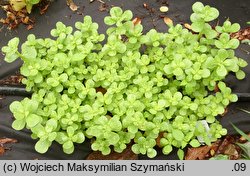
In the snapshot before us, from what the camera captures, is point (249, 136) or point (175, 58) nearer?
point (175, 58)

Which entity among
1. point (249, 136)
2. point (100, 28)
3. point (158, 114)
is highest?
point (100, 28)

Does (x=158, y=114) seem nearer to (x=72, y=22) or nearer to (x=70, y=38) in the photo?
(x=70, y=38)

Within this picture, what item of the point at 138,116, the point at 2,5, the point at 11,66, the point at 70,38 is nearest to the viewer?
the point at 138,116

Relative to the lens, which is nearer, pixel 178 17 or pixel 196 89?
pixel 196 89

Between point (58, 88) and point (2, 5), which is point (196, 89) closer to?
point (58, 88)

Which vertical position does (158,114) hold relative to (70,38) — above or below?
below

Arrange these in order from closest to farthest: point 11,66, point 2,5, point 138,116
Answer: point 138,116 < point 11,66 < point 2,5

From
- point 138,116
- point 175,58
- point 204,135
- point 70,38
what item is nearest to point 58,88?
point 70,38

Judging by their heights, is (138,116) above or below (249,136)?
above

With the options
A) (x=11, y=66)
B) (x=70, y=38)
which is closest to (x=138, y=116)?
(x=70, y=38)
